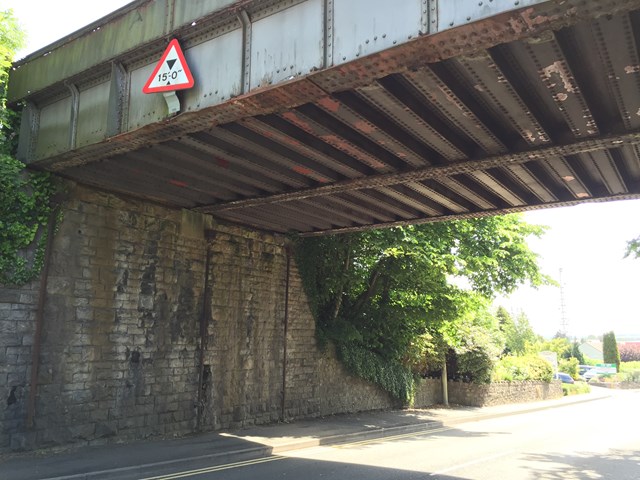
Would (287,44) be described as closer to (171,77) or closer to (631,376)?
(171,77)

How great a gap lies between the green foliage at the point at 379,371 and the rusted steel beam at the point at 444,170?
7.15 m

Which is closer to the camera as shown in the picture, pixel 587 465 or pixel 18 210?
pixel 18 210

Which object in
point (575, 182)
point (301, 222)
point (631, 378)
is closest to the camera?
point (575, 182)

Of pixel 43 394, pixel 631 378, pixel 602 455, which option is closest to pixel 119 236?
pixel 43 394

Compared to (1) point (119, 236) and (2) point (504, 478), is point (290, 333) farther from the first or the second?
(2) point (504, 478)

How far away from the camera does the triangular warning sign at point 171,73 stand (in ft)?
22.7

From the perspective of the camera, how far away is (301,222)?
13.7 m

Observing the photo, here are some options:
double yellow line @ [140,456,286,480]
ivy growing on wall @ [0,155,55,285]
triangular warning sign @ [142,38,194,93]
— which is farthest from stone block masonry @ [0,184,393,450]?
triangular warning sign @ [142,38,194,93]

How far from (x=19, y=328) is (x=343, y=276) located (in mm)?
9707

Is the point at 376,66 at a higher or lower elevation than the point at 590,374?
higher

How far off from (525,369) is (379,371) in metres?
13.7

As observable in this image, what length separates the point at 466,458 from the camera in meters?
10.1

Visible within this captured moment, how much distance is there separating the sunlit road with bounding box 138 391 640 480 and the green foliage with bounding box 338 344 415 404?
3235 millimetres

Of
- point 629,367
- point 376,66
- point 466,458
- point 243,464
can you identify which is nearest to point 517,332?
point 629,367
